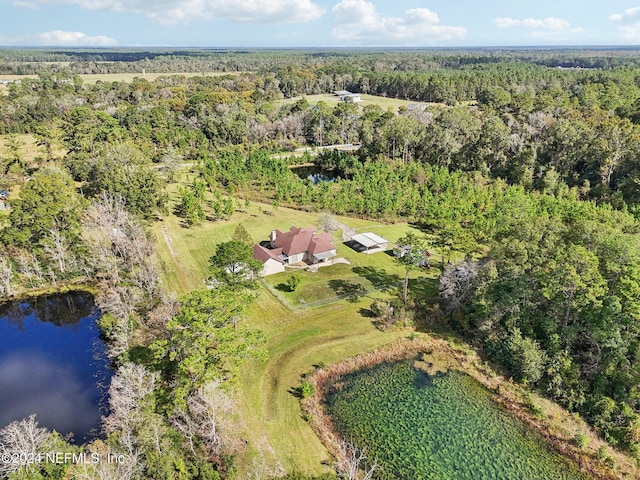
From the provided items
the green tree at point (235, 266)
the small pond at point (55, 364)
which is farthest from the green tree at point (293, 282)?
the small pond at point (55, 364)

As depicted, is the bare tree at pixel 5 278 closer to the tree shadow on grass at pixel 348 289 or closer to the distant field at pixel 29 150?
the tree shadow on grass at pixel 348 289

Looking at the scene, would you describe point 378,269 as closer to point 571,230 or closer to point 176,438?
point 571,230

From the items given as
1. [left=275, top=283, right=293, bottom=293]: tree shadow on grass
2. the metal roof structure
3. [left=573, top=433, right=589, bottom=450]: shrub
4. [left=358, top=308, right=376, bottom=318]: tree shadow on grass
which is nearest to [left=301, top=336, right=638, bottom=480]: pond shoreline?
[left=573, top=433, right=589, bottom=450]: shrub

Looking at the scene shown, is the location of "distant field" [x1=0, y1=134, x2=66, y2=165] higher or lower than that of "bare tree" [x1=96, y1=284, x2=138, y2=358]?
higher

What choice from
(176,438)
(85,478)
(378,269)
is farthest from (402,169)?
(85,478)

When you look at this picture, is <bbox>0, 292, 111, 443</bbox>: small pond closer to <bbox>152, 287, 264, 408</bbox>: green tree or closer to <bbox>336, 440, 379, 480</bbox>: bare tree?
<bbox>152, 287, 264, 408</bbox>: green tree
